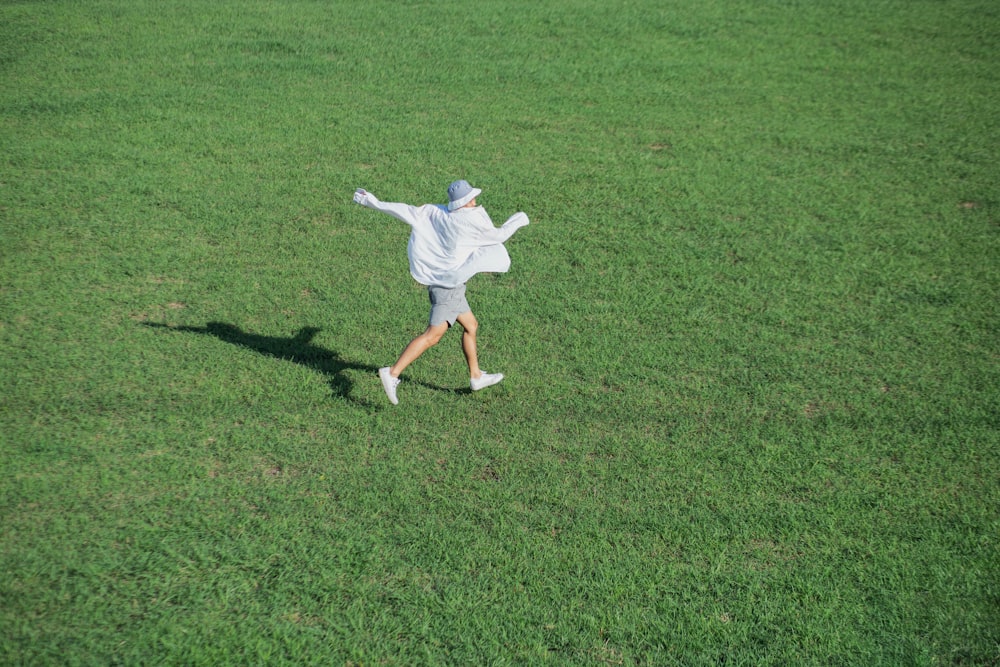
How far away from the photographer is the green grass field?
4.90 meters

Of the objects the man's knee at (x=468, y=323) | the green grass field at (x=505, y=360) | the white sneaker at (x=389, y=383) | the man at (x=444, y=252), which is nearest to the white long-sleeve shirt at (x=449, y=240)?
the man at (x=444, y=252)

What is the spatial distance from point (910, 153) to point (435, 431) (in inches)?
306

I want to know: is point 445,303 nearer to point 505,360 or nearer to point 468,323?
point 468,323

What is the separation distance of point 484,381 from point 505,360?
21.5 inches

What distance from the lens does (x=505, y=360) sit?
7113 mm

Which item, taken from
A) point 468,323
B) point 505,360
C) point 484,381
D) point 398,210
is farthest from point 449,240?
point 505,360

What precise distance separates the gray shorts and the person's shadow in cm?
71

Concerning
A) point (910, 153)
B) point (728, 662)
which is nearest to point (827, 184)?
point (910, 153)

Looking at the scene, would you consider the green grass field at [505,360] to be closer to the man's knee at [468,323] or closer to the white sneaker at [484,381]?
the white sneaker at [484,381]

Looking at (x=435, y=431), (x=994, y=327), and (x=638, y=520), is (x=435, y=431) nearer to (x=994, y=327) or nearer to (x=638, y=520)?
(x=638, y=520)

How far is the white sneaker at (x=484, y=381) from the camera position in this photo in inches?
260

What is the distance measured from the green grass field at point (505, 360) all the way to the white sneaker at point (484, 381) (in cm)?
14

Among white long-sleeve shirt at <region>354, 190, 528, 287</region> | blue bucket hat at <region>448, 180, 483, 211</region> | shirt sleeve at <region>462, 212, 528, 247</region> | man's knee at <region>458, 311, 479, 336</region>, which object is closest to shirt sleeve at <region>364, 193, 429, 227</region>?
white long-sleeve shirt at <region>354, 190, 528, 287</region>

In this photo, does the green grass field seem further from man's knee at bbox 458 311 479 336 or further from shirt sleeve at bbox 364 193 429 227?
shirt sleeve at bbox 364 193 429 227
